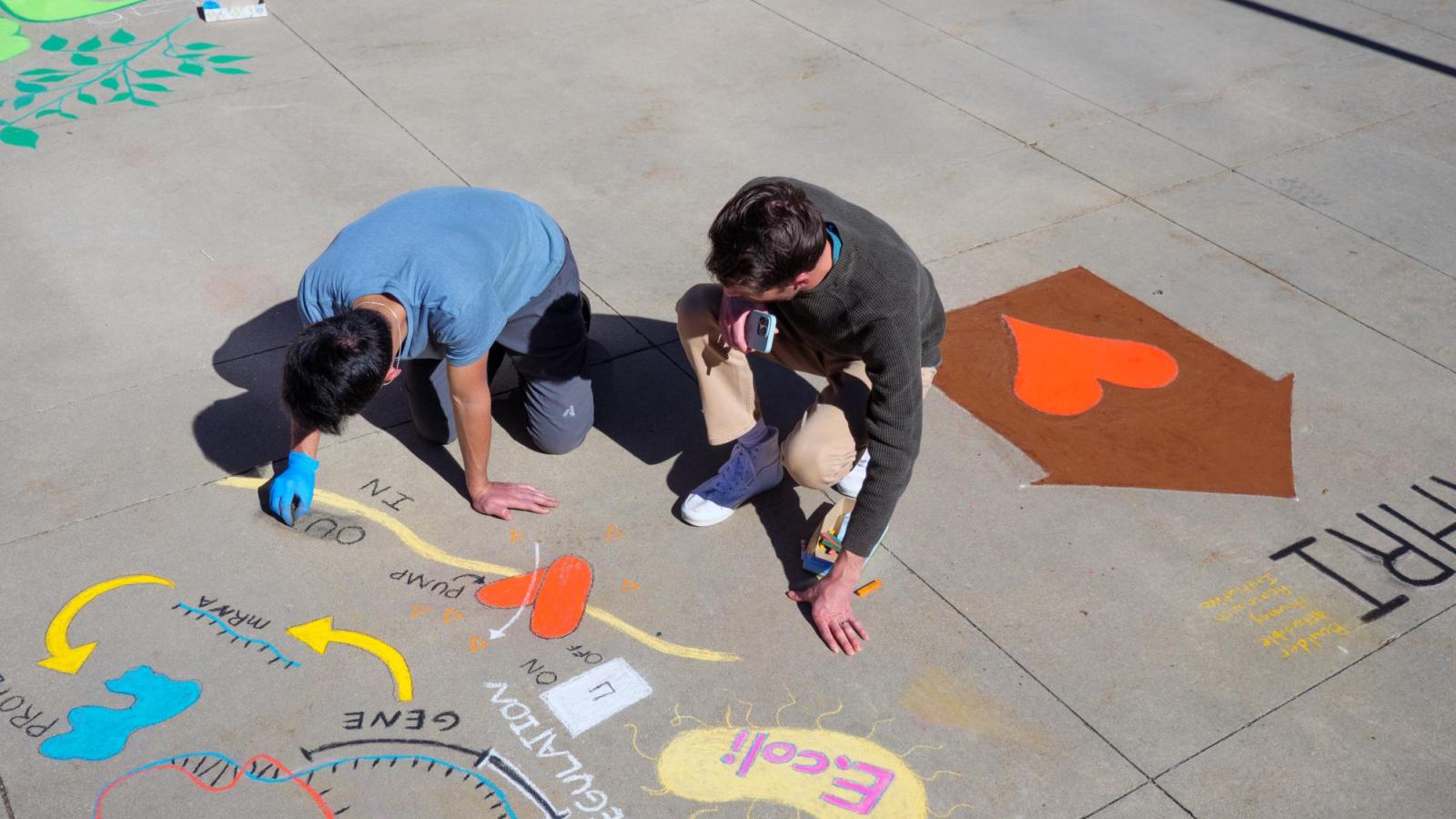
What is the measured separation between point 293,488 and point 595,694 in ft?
3.82

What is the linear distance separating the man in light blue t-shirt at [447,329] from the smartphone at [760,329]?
2.46ft

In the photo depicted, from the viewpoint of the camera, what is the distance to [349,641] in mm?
3184

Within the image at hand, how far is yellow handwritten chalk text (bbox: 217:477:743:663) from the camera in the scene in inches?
127

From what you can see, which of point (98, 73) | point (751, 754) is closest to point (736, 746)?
point (751, 754)

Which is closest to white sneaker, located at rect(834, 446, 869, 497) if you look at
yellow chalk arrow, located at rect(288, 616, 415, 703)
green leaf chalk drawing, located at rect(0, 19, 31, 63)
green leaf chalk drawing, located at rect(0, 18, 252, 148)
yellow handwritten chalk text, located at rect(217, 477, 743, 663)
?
yellow handwritten chalk text, located at rect(217, 477, 743, 663)

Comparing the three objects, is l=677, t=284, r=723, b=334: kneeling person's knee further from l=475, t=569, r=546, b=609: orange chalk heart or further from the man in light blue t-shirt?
l=475, t=569, r=546, b=609: orange chalk heart

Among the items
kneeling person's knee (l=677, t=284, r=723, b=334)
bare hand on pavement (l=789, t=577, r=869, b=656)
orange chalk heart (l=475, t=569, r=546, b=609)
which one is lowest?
orange chalk heart (l=475, t=569, r=546, b=609)

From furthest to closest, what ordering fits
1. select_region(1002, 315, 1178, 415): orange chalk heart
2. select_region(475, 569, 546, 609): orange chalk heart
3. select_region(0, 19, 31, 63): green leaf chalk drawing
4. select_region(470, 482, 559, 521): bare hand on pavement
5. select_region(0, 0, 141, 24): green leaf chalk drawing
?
select_region(0, 0, 141, 24): green leaf chalk drawing, select_region(0, 19, 31, 63): green leaf chalk drawing, select_region(1002, 315, 1178, 415): orange chalk heart, select_region(470, 482, 559, 521): bare hand on pavement, select_region(475, 569, 546, 609): orange chalk heart

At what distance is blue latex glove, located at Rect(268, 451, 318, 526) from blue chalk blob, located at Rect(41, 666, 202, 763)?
0.60m

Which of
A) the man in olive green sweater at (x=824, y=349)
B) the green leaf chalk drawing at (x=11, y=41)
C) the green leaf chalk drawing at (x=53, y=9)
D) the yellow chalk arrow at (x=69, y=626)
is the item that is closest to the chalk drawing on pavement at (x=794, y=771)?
the man in olive green sweater at (x=824, y=349)

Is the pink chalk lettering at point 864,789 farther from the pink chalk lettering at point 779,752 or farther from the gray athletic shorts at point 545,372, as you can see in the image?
the gray athletic shorts at point 545,372

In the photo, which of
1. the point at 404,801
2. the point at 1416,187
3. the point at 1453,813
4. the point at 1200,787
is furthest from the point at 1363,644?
the point at 1416,187

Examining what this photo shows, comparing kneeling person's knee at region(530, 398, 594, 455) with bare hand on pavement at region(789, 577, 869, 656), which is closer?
bare hand on pavement at region(789, 577, 869, 656)

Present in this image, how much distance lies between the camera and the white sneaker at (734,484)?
11.9 feet
